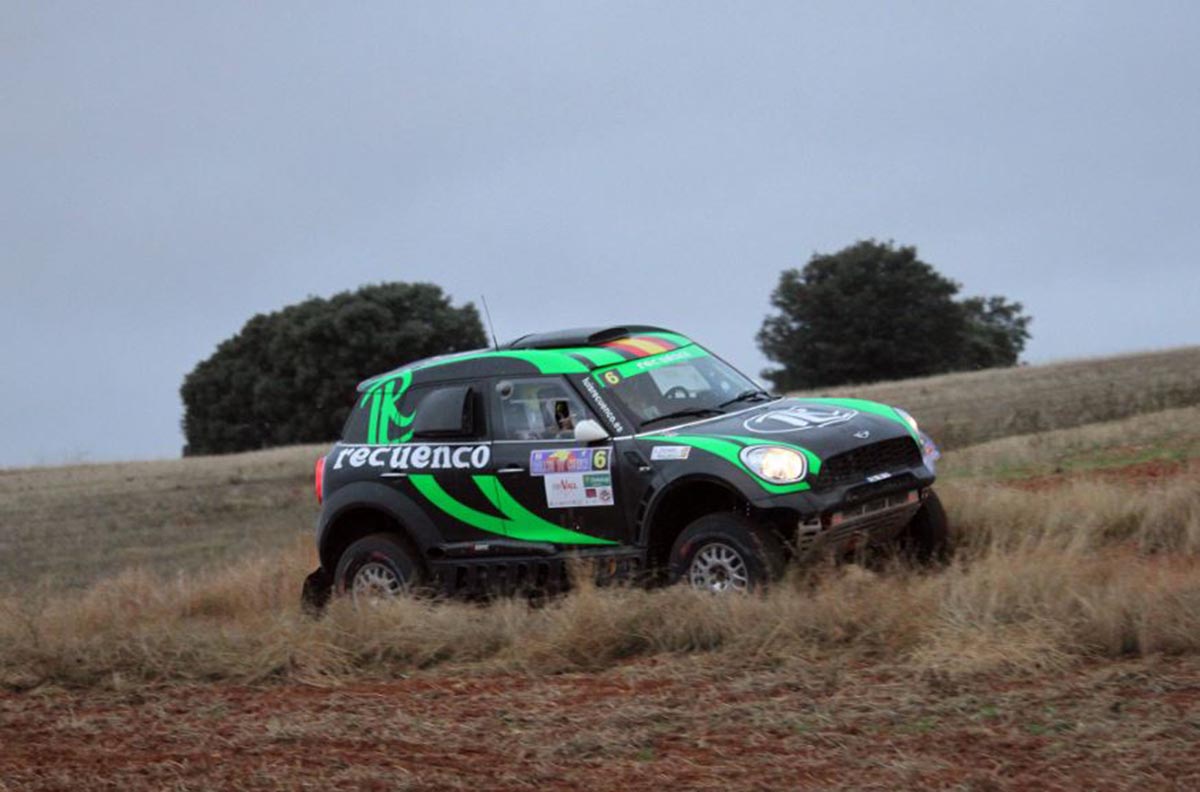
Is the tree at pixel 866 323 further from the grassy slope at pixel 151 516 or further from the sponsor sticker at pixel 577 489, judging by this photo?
the sponsor sticker at pixel 577 489

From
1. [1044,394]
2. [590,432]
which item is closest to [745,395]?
[590,432]

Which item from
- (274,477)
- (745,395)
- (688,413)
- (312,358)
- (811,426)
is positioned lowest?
(274,477)

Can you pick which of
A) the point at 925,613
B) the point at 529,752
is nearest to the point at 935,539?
the point at 925,613

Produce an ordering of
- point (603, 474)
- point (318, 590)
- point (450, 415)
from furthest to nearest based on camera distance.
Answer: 1. point (318, 590)
2. point (450, 415)
3. point (603, 474)

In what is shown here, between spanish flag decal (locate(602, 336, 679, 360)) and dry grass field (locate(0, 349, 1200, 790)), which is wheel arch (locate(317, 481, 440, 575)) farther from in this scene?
spanish flag decal (locate(602, 336, 679, 360))

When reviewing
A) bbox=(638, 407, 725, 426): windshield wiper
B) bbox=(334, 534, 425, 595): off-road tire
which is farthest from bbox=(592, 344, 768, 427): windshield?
bbox=(334, 534, 425, 595): off-road tire

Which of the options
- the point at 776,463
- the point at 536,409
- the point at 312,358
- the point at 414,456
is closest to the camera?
the point at 776,463

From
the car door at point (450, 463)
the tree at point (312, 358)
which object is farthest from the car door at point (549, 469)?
the tree at point (312, 358)

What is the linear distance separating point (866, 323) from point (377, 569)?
5669 cm

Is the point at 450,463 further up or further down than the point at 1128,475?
further up

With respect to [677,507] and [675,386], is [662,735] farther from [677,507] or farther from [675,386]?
[675,386]

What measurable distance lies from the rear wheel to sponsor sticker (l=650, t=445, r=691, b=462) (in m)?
2.06

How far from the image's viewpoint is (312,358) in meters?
63.5

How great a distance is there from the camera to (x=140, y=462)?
45.3 m
